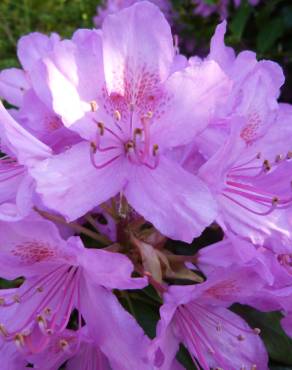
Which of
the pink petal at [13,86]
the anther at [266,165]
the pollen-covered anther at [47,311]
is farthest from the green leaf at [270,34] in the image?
the pollen-covered anther at [47,311]

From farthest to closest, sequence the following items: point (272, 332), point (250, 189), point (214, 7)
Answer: point (214, 7) < point (272, 332) < point (250, 189)

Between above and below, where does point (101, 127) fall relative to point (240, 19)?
above

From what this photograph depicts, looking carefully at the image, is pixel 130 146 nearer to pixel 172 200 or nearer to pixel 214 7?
pixel 172 200

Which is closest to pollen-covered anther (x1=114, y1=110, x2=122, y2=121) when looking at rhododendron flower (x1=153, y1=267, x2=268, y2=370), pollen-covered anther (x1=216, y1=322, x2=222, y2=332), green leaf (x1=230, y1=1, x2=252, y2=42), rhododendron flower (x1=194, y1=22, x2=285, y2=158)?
rhododendron flower (x1=194, y1=22, x2=285, y2=158)

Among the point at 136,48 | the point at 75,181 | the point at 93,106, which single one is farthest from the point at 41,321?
the point at 136,48

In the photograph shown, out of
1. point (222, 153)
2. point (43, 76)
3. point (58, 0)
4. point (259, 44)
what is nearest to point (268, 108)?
point (222, 153)

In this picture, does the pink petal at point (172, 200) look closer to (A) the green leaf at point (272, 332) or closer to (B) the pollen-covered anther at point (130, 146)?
(B) the pollen-covered anther at point (130, 146)

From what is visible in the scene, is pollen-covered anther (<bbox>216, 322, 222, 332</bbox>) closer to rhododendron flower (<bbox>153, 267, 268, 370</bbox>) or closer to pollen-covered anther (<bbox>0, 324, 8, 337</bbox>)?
rhododendron flower (<bbox>153, 267, 268, 370</bbox>)
